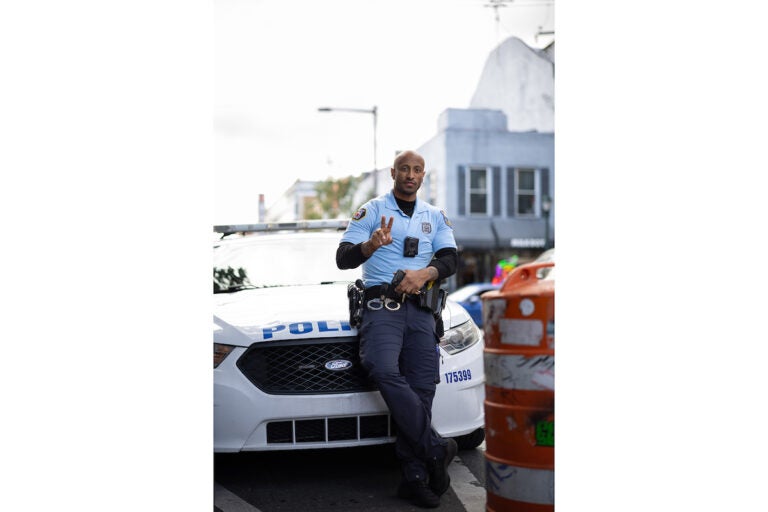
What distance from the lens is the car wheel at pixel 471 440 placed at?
4.98 meters

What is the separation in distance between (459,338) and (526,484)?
1.52 metres

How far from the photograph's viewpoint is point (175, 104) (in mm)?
3012

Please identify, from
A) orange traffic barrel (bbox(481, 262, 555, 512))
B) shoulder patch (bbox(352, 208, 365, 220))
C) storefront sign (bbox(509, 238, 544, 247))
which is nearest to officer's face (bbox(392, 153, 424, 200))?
shoulder patch (bbox(352, 208, 365, 220))

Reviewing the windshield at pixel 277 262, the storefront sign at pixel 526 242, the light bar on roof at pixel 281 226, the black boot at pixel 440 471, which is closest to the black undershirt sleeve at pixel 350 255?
the black boot at pixel 440 471

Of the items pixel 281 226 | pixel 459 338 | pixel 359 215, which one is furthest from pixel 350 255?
pixel 281 226

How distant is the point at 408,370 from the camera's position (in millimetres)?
4207

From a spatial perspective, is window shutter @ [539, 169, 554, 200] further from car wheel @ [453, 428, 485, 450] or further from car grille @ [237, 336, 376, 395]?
car grille @ [237, 336, 376, 395]

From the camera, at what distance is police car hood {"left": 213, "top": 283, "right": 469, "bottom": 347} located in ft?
14.1

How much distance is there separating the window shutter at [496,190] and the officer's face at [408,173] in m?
28.8

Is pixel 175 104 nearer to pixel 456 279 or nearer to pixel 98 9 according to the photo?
pixel 98 9

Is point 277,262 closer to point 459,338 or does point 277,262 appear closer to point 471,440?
point 459,338

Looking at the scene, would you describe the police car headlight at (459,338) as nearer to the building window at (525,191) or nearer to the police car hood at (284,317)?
the police car hood at (284,317)
